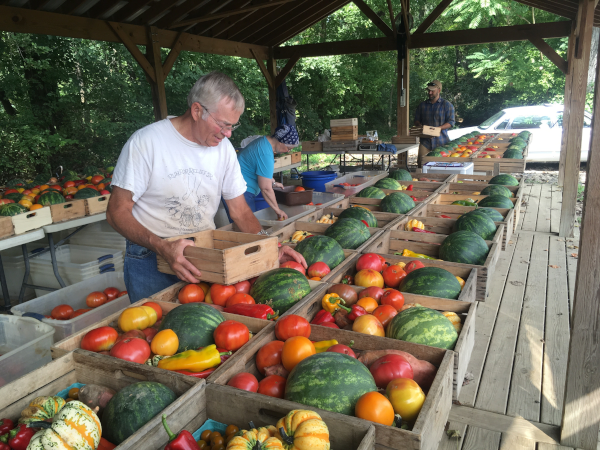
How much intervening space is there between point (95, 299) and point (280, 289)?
2.14 meters

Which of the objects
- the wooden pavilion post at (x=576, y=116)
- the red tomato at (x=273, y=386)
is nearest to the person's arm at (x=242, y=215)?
the red tomato at (x=273, y=386)

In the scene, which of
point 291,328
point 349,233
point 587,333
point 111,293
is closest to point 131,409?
point 291,328

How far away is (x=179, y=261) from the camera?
2.32 m

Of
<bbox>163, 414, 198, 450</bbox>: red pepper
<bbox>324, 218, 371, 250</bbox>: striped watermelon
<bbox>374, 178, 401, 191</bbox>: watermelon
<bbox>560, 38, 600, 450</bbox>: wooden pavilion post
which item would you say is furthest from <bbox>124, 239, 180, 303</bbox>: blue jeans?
<bbox>374, 178, 401, 191</bbox>: watermelon

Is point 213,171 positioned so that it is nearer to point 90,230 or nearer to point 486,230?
point 486,230

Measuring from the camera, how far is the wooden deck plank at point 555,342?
290cm

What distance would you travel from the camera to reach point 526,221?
7688mm

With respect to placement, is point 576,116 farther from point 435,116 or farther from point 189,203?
point 189,203

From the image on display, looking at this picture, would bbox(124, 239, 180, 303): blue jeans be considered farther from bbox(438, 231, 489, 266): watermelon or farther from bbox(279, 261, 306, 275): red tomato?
bbox(438, 231, 489, 266): watermelon

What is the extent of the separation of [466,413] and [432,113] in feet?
25.2

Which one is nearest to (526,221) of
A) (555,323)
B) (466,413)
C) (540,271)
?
(540,271)

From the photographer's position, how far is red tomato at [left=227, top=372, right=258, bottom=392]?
162 centimetres

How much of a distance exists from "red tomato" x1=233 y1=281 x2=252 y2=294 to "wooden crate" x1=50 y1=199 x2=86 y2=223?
9.93 feet

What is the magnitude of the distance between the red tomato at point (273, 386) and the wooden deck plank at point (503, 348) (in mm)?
1738
